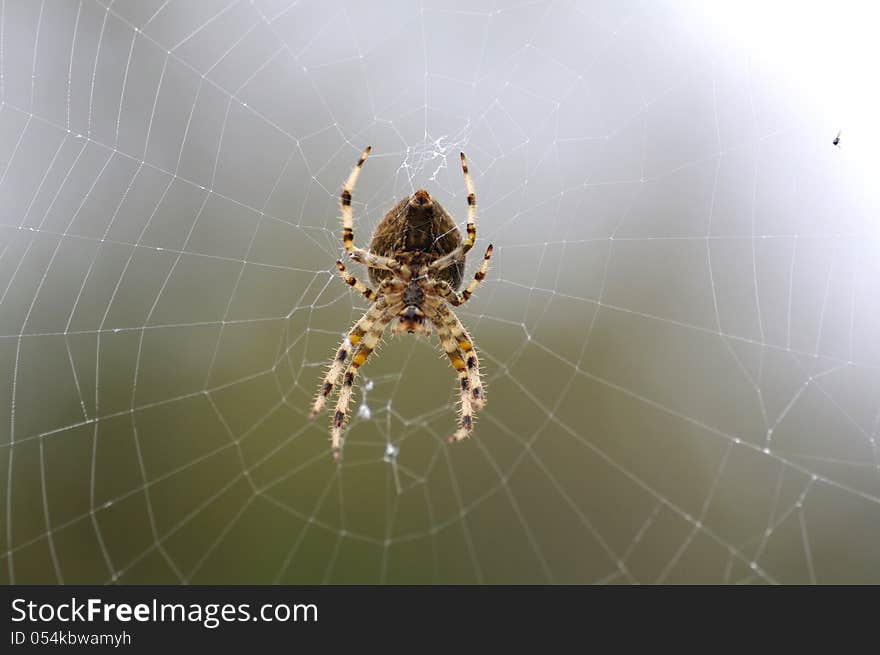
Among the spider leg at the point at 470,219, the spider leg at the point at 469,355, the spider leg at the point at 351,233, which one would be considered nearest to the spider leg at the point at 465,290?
the spider leg at the point at 470,219

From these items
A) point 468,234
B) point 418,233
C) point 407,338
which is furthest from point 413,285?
point 407,338

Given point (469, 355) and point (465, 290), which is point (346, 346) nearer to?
point (469, 355)

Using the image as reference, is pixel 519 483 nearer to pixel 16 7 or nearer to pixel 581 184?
pixel 581 184

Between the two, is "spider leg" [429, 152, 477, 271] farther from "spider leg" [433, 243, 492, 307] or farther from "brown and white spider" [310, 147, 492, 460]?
"spider leg" [433, 243, 492, 307]

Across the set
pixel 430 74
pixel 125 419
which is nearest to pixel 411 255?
pixel 430 74

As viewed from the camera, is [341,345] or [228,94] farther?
[228,94]

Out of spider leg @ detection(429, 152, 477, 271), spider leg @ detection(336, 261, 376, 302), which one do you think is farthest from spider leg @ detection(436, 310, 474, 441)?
spider leg @ detection(429, 152, 477, 271)
